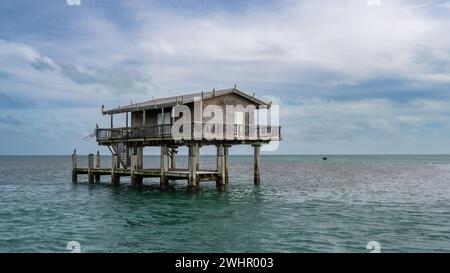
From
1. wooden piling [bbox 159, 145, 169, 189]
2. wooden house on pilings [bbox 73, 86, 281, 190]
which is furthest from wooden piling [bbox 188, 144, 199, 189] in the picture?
wooden piling [bbox 159, 145, 169, 189]

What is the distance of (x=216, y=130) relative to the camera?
2980 centimetres

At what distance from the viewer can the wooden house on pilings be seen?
29.6 meters

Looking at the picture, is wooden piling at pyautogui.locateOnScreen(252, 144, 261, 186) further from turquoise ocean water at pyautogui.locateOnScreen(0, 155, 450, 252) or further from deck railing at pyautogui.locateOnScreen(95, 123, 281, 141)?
turquoise ocean water at pyautogui.locateOnScreen(0, 155, 450, 252)

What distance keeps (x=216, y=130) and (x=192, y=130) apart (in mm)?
1871

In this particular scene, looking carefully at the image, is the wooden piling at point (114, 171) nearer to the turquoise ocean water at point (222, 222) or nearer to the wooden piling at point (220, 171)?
the turquoise ocean water at point (222, 222)

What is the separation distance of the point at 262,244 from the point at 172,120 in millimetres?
16352

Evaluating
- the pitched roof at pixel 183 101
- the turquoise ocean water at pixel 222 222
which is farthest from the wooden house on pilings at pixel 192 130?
the turquoise ocean water at pixel 222 222

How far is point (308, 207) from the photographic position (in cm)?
2606

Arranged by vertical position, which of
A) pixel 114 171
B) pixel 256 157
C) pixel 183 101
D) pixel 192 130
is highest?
pixel 183 101

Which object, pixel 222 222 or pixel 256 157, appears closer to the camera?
pixel 222 222

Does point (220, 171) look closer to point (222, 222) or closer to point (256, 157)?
point (256, 157)

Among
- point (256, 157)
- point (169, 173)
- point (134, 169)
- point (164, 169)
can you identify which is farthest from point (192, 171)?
point (256, 157)
